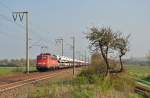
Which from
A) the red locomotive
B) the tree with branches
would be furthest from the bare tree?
the red locomotive

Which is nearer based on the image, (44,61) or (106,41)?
(106,41)

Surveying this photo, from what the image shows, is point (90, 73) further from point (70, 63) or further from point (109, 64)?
point (70, 63)

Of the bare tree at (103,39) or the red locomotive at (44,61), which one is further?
the red locomotive at (44,61)

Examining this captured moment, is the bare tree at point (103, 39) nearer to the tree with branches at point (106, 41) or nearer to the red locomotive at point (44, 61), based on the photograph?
the tree with branches at point (106, 41)

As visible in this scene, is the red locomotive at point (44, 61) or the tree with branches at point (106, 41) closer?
the tree with branches at point (106, 41)

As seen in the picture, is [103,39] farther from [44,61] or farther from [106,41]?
[44,61]

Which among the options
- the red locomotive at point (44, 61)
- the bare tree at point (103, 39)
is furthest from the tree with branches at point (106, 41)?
the red locomotive at point (44, 61)

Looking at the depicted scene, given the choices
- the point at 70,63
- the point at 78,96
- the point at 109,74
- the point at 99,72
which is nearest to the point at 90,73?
the point at 99,72

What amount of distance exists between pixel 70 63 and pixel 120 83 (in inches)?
3052

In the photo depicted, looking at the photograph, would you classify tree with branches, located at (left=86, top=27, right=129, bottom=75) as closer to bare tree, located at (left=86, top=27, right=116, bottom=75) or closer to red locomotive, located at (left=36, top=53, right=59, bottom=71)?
bare tree, located at (left=86, top=27, right=116, bottom=75)

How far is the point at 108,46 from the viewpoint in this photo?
117 ft

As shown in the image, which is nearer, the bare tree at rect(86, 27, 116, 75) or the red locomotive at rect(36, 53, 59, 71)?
the bare tree at rect(86, 27, 116, 75)

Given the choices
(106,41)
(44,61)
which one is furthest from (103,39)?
(44,61)

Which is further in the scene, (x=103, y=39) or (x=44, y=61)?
(x=44, y=61)
